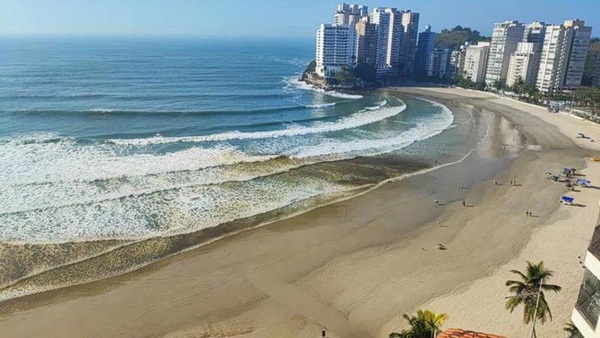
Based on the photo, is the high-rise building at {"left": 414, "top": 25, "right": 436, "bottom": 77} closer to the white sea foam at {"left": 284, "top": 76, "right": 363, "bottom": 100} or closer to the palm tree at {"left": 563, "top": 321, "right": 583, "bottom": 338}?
the white sea foam at {"left": 284, "top": 76, "right": 363, "bottom": 100}

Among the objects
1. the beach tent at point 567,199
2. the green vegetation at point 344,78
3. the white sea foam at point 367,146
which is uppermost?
the green vegetation at point 344,78

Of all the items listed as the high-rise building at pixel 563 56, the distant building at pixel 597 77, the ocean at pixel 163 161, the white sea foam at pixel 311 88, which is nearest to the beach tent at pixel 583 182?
the ocean at pixel 163 161

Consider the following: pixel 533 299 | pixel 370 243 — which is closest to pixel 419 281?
pixel 370 243

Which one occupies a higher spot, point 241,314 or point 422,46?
point 422,46

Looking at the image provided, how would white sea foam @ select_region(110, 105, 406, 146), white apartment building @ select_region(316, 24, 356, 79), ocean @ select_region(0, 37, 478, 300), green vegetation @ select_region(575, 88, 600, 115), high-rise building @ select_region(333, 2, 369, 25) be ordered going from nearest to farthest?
ocean @ select_region(0, 37, 478, 300), white sea foam @ select_region(110, 105, 406, 146), green vegetation @ select_region(575, 88, 600, 115), white apartment building @ select_region(316, 24, 356, 79), high-rise building @ select_region(333, 2, 369, 25)

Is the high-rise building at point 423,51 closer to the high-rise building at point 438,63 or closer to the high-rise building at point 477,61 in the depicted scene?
the high-rise building at point 438,63

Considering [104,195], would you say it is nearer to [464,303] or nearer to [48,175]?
[48,175]

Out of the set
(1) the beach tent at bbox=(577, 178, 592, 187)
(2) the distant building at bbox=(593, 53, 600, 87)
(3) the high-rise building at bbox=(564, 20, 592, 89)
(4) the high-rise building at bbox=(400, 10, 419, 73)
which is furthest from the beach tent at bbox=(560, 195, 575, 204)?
(4) the high-rise building at bbox=(400, 10, 419, 73)
